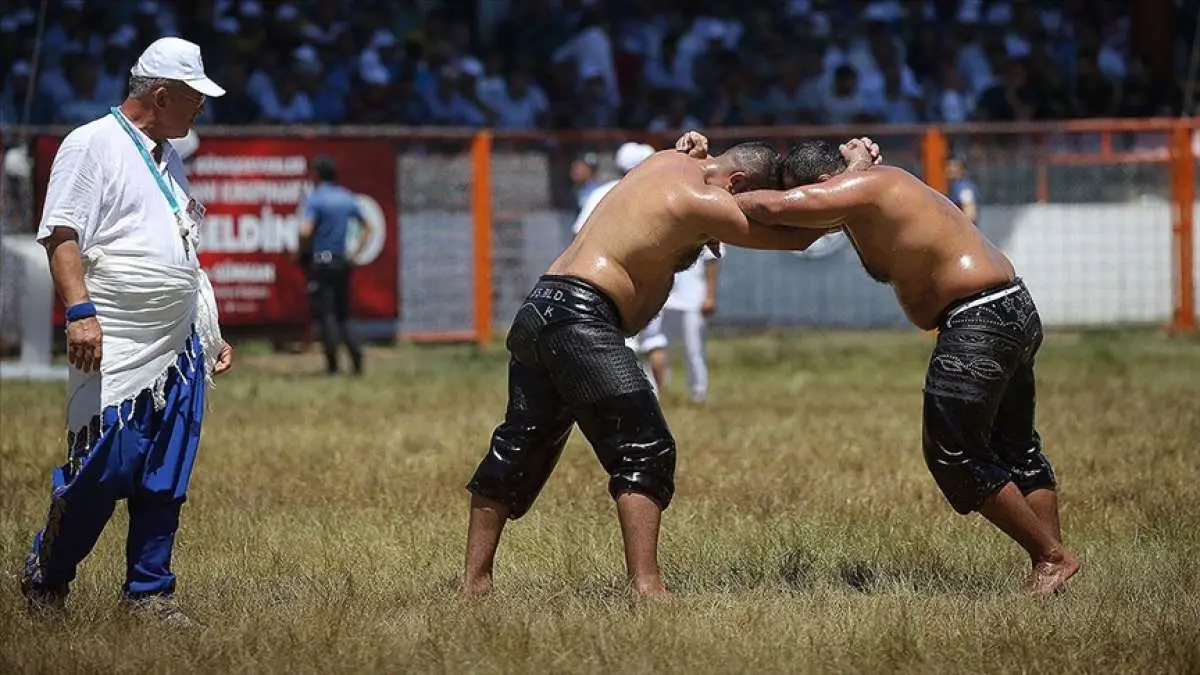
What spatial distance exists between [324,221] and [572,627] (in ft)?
38.2

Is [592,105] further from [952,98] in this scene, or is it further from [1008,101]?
[1008,101]

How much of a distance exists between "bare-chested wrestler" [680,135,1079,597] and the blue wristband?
2220 millimetres

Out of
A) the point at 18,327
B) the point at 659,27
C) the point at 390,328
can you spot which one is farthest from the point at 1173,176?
the point at 18,327

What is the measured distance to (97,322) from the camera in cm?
688

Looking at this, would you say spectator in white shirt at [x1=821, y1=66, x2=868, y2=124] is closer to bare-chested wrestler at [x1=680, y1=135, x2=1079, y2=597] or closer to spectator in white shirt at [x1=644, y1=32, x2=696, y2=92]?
spectator in white shirt at [x1=644, y1=32, x2=696, y2=92]

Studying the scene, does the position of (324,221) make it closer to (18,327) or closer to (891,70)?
(18,327)

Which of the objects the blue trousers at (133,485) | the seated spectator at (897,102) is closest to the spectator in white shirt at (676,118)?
the seated spectator at (897,102)

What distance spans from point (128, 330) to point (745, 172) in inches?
87.2

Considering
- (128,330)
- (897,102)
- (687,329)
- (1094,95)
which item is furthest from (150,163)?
(1094,95)

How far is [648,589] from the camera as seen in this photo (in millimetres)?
7168

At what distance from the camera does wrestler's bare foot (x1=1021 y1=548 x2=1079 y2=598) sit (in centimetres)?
754

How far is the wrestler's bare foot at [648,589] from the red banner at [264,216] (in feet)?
39.8

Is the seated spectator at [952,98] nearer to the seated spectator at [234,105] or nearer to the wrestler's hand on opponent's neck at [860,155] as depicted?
the seated spectator at [234,105]

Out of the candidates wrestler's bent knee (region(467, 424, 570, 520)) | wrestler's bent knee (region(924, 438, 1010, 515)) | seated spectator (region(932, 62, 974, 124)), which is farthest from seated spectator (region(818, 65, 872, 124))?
wrestler's bent knee (region(467, 424, 570, 520))
